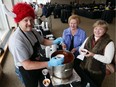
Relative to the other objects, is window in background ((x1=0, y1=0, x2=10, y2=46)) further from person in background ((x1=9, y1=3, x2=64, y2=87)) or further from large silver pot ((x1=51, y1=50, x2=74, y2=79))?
large silver pot ((x1=51, y1=50, x2=74, y2=79))

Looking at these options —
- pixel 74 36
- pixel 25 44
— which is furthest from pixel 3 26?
pixel 25 44

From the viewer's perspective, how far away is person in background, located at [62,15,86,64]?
218 centimetres

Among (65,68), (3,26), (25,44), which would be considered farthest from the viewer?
(3,26)

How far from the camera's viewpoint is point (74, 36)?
2223mm

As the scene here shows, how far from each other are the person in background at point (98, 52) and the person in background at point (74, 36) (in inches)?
14.8

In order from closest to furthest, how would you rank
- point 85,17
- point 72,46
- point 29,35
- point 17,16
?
point 17,16 → point 29,35 → point 72,46 → point 85,17

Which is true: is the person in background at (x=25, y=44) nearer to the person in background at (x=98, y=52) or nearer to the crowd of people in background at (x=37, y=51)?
the crowd of people in background at (x=37, y=51)

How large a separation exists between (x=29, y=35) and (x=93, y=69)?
0.96 meters

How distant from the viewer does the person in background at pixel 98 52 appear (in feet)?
5.27

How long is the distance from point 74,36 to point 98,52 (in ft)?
2.13

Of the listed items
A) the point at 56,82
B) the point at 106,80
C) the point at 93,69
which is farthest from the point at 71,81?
the point at 106,80

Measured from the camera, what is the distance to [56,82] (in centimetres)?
133

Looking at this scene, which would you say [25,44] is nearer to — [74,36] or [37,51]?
[37,51]

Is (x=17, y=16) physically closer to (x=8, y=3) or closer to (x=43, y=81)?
(x=43, y=81)
